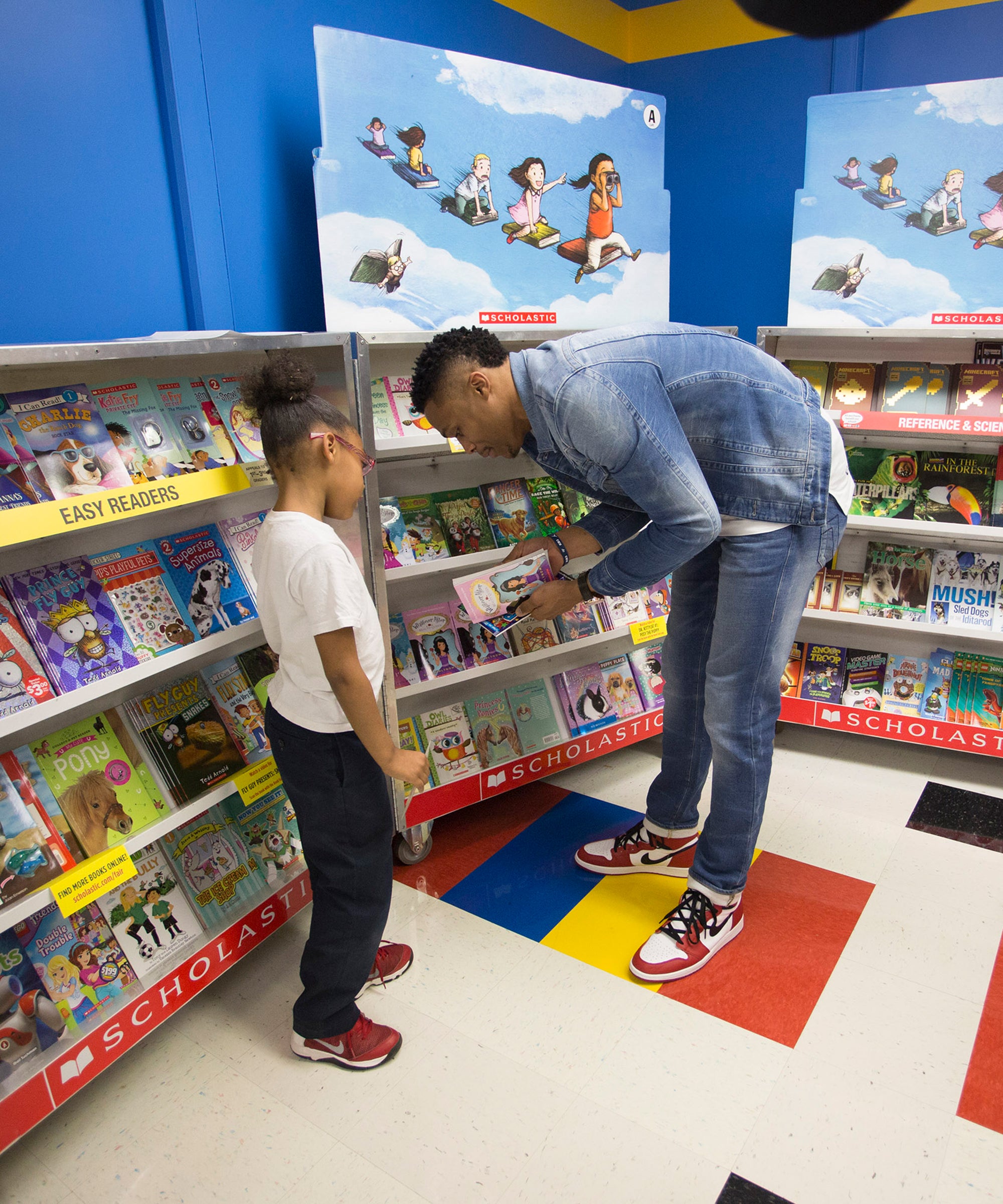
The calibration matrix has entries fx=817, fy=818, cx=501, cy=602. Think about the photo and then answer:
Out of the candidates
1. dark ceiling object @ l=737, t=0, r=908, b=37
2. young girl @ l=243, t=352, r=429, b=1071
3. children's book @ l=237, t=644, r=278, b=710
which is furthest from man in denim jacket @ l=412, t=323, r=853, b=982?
dark ceiling object @ l=737, t=0, r=908, b=37

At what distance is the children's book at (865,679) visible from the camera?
120 inches

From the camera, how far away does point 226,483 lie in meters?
1.75

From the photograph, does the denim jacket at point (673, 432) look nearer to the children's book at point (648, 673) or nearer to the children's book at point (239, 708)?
the children's book at point (239, 708)

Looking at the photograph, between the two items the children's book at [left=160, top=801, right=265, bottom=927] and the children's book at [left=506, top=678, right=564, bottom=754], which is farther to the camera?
the children's book at [left=506, top=678, right=564, bottom=754]

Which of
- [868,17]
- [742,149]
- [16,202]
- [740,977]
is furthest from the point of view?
[742,149]

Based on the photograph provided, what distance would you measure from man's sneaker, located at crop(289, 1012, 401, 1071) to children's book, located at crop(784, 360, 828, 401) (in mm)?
2524

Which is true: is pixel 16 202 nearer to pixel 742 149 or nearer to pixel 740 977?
pixel 740 977

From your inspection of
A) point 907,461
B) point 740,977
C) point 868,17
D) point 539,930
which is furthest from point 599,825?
point 868,17

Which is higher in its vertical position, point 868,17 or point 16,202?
point 868,17

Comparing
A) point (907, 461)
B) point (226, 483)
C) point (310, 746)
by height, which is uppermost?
point (226, 483)

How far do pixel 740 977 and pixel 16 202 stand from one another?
2.49m

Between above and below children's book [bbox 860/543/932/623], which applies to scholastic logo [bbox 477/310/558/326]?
above

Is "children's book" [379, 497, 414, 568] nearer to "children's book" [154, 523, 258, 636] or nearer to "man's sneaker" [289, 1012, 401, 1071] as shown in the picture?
"children's book" [154, 523, 258, 636]

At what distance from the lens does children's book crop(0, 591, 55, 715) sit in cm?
153
